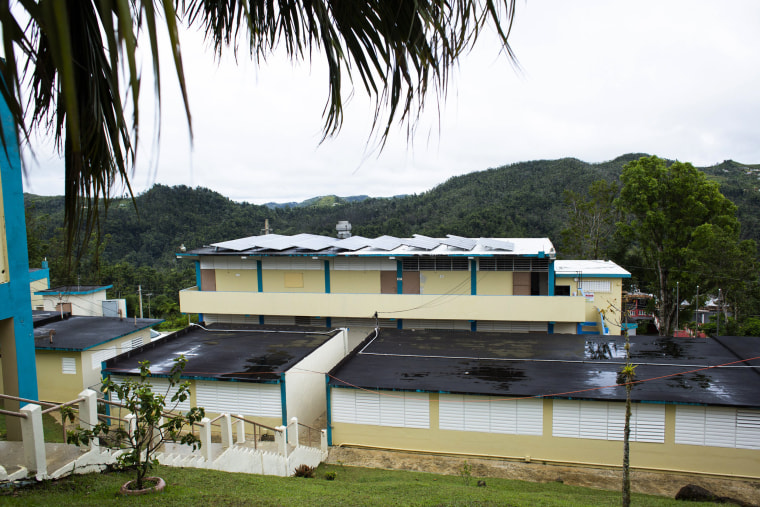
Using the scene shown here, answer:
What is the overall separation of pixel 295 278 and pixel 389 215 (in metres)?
39.3

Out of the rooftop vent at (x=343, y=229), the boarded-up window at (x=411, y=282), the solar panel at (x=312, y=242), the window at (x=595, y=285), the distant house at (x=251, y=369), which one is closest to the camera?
the distant house at (x=251, y=369)

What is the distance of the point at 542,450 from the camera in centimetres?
1128

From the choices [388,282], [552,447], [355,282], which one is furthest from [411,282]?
[552,447]

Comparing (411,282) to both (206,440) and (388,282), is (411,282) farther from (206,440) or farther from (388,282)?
(206,440)

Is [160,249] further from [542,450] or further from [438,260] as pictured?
[542,450]

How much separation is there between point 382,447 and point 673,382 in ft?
24.4

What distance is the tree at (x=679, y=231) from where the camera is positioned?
939 inches

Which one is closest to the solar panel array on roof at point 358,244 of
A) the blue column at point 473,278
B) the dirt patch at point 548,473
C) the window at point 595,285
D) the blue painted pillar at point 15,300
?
the blue column at point 473,278

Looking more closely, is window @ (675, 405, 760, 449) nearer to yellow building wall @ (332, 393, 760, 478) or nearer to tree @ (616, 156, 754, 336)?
yellow building wall @ (332, 393, 760, 478)

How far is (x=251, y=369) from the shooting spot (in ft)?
43.3

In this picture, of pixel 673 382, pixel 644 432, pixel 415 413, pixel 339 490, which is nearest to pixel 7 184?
pixel 339 490

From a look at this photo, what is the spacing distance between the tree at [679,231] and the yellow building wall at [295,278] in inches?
742

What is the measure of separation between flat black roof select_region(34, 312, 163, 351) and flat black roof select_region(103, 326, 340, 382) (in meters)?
1.99

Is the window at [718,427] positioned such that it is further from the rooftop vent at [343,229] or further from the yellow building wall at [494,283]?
the rooftop vent at [343,229]
